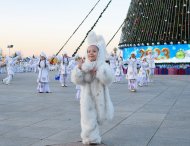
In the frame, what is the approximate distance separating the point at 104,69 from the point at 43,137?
184cm

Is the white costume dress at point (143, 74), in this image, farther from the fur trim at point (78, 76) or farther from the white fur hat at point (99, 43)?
the fur trim at point (78, 76)

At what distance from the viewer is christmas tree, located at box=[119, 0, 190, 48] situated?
132ft

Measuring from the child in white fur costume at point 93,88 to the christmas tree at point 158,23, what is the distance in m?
34.3

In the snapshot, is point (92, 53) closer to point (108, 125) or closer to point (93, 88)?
point (93, 88)

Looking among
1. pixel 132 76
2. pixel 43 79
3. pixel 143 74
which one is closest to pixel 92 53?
pixel 43 79

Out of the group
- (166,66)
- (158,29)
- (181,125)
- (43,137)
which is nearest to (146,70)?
(181,125)

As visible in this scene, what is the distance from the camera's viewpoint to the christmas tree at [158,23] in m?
40.1

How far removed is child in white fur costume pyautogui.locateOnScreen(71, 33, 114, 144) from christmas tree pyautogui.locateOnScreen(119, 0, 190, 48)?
34281mm

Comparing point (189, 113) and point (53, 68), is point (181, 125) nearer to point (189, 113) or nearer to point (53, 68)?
point (189, 113)

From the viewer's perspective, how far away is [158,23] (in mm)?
42156

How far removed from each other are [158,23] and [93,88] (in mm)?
37680

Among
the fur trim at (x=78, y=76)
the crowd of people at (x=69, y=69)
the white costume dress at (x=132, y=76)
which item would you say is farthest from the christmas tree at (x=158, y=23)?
the fur trim at (x=78, y=76)

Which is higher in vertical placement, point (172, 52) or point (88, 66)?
point (172, 52)

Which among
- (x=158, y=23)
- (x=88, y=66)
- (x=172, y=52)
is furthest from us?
(x=158, y=23)
